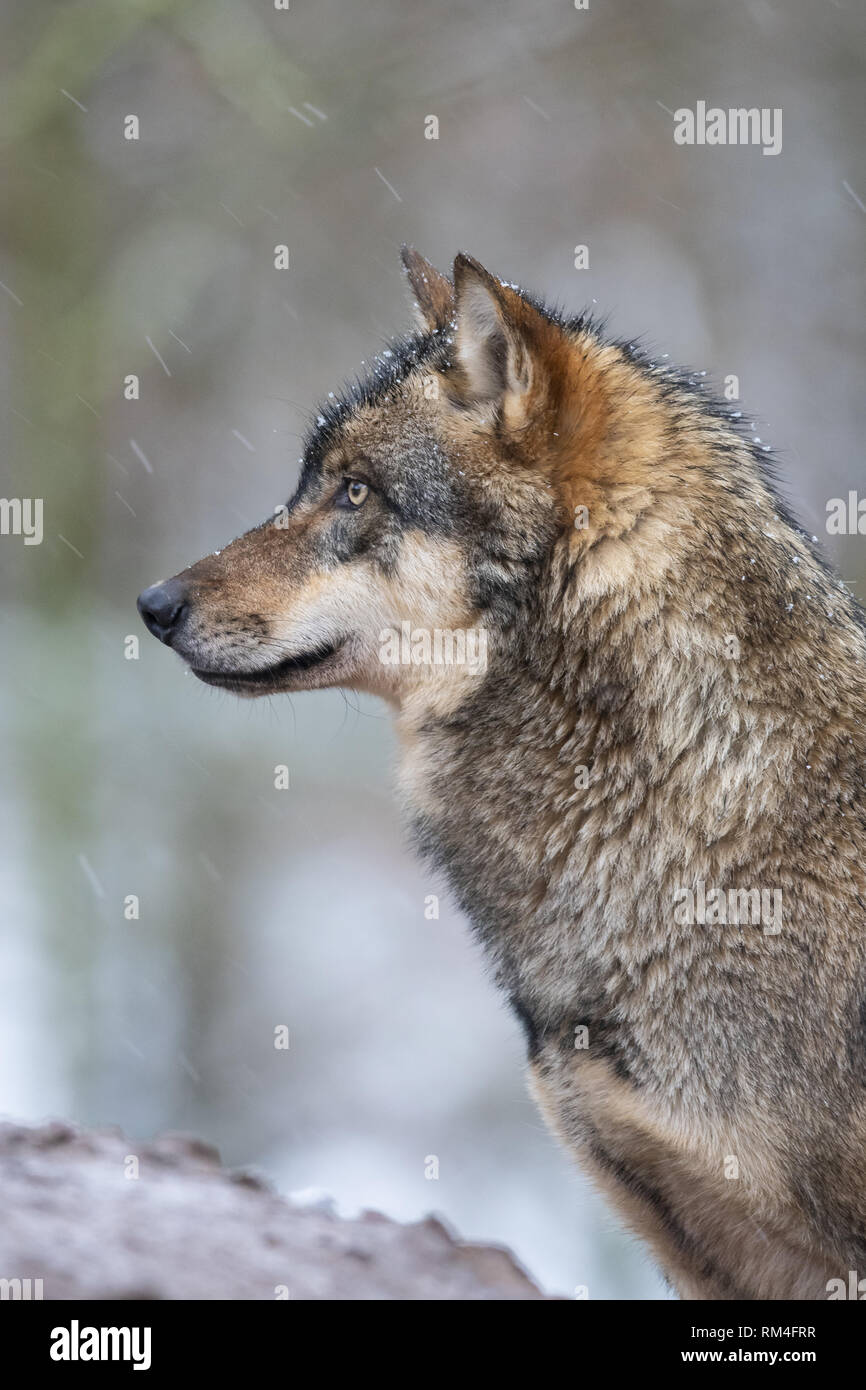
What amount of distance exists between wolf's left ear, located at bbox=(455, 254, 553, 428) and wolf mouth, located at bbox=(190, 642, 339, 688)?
0.84 m

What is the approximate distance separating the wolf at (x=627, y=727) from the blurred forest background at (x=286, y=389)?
14.9 feet

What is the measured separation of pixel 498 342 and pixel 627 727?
1.11 meters

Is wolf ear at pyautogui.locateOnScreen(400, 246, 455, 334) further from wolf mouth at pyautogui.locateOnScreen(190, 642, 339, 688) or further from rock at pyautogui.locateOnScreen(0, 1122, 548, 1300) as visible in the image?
rock at pyautogui.locateOnScreen(0, 1122, 548, 1300)

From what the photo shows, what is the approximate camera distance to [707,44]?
409 inches

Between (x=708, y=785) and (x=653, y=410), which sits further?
(x=653, y=410)

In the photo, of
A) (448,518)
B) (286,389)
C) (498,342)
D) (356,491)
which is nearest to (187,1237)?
(448,518)

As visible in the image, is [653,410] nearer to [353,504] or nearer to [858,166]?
[353,504]

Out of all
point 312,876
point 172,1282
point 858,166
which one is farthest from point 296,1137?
point 858,166

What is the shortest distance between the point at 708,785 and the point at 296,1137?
710cm

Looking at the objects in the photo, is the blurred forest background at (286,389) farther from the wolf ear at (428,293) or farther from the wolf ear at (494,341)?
the wolf ear at (494,341)

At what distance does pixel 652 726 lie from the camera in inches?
124

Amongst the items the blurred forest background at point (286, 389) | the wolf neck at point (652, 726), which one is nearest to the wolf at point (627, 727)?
the wolf neck at point (652, 726)

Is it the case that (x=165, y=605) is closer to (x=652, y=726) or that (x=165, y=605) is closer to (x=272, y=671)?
(x=272, y=671)

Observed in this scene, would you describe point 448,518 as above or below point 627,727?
above
